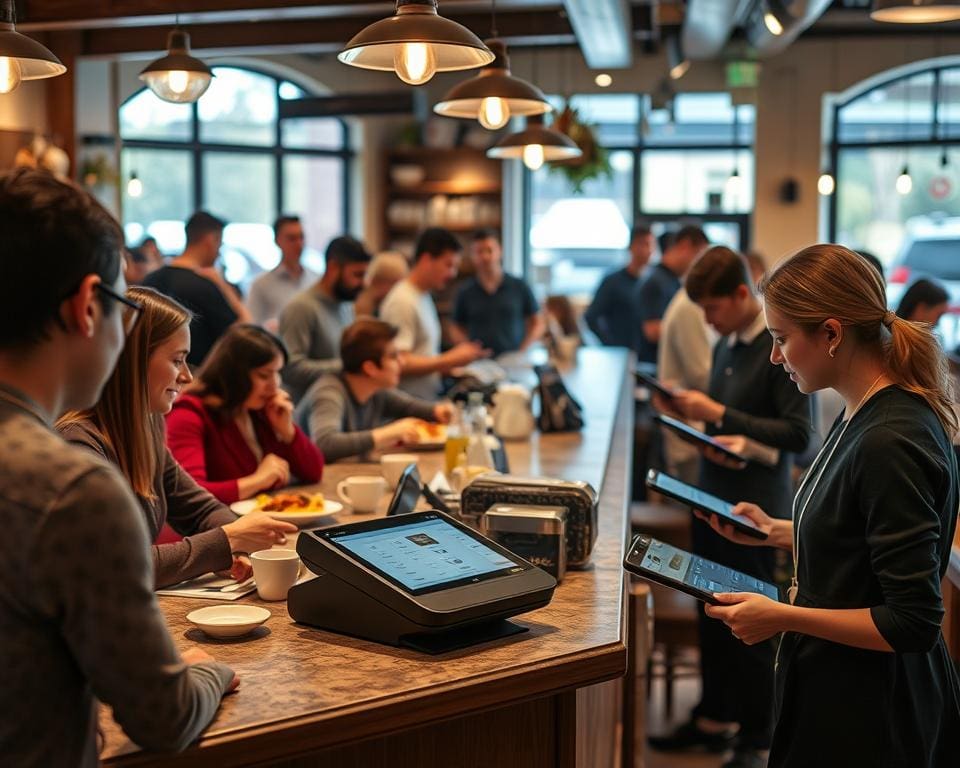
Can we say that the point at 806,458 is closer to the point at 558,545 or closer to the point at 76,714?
the point at 558,545

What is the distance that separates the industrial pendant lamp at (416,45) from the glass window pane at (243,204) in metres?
8.04

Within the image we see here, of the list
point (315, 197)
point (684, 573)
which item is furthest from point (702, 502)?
point (315, 197)

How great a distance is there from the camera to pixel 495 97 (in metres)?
3.35

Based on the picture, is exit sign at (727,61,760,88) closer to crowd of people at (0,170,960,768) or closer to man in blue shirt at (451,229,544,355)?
man in blue shirt at (451,229,544,355)

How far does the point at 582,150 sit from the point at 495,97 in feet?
13.1

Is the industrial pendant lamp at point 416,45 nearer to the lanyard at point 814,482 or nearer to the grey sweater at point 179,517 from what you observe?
the grey sweater at point 179,517

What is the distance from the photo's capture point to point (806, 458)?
6.07 meters

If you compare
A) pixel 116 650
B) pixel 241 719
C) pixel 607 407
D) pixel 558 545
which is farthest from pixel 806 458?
pixel 116 650

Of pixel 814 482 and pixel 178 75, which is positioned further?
pixel 178 75

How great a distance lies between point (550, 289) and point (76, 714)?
10.3 metres

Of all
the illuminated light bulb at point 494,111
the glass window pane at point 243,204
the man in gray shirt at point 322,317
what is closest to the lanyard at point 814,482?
the illuminated light bulb at point 494,111

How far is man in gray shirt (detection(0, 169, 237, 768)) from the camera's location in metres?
1.25

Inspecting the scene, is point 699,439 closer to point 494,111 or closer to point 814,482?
point 494,111

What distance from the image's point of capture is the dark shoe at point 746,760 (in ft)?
13.2
